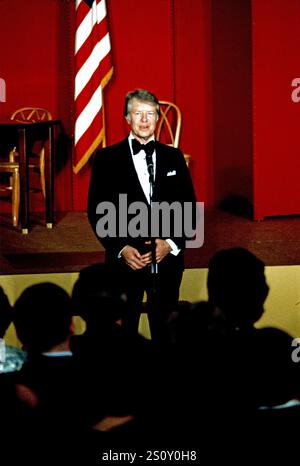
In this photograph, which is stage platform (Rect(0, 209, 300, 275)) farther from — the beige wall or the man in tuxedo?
the man in tuxedo

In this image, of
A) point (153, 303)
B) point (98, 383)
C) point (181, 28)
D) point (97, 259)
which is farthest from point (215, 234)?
point (98, 383)

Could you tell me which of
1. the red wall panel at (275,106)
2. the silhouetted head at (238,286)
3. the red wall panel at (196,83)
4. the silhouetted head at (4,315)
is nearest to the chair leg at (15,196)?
the red wall panel at (196,83)

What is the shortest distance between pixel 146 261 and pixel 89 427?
117cm

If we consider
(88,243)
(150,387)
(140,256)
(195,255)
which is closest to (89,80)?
(88,243)

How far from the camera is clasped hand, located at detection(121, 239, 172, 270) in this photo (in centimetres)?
306

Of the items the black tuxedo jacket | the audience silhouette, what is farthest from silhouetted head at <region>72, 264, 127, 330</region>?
the black tuxedo jacket

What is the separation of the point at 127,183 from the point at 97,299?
A: 101cm

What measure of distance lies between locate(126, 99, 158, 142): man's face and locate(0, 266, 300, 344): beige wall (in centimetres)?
111

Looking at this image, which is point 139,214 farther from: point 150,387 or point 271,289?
point 150,387

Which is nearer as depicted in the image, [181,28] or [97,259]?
[97,259]

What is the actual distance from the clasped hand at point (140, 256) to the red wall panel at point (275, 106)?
2.61 m

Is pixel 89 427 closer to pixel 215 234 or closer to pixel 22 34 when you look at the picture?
pixel 215 234

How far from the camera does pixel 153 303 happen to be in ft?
10.5

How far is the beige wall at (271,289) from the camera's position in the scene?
3877 millimetres
